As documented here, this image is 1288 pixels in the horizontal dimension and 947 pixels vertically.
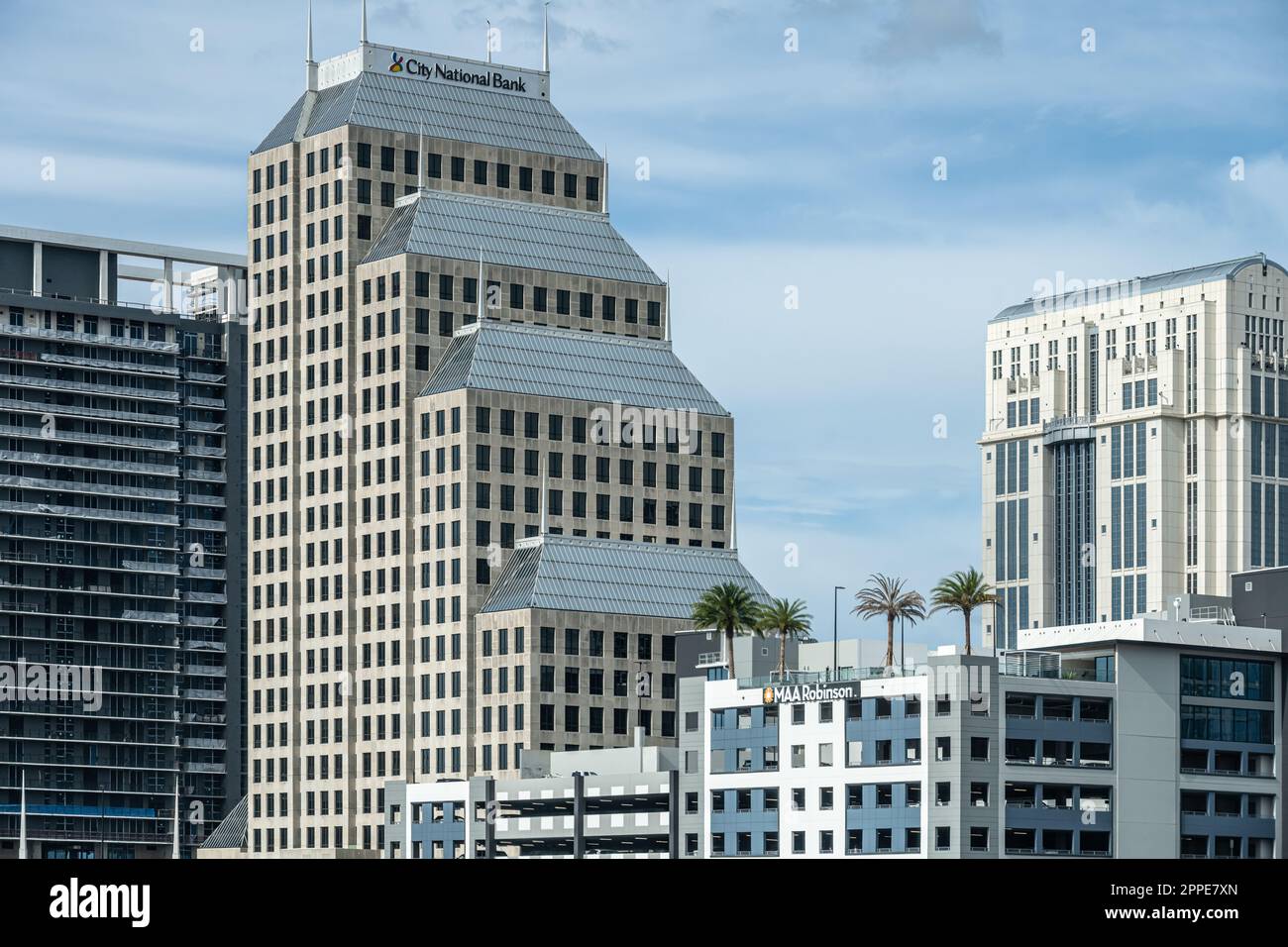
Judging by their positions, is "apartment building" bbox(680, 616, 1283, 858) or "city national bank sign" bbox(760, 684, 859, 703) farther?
"city national bank sign" bbox(760, 684, 859, 703)

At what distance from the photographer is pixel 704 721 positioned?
197375 mm

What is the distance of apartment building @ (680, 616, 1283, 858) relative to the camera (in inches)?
7057

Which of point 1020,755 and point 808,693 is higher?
point 808,693

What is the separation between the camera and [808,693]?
18850 centimetres

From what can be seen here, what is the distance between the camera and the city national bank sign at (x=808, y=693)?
185500 millimetres

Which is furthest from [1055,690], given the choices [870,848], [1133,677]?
[870,848]

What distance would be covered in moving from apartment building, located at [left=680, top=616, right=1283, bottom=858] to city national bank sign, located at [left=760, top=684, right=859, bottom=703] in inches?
4.4

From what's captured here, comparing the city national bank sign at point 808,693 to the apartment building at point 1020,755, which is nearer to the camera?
the apartment building at point 1020,755

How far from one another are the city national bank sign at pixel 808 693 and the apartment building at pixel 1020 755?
112 mm

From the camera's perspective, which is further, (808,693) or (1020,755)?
(808,693)

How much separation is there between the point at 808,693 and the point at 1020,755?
57.9ft
